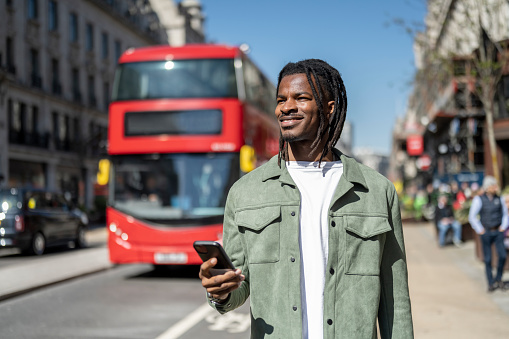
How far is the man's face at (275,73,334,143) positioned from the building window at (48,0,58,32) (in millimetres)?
37976

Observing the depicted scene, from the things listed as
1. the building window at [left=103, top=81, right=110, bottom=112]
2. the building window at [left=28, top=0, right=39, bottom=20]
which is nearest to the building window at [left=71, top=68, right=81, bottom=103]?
the building window at [left=103, top=81, right=110, bottom=112]

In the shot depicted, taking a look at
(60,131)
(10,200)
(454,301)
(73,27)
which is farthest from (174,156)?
(73,27)

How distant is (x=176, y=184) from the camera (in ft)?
37.1

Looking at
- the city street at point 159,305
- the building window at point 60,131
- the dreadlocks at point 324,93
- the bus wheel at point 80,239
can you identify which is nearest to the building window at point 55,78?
the building window at point 60,131

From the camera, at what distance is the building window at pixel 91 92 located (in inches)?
1704

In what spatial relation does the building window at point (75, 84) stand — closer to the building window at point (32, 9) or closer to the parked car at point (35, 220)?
the building window at point (32, 9)

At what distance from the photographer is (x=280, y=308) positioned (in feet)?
7.30

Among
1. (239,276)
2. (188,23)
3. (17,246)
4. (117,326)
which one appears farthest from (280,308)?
(188,23)

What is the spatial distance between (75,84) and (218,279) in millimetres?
41352

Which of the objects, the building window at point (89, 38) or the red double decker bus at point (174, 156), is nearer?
the red double decker bus at point (174, 156)

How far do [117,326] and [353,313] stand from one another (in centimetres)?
576

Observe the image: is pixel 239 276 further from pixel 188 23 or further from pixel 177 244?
pixel 188 23

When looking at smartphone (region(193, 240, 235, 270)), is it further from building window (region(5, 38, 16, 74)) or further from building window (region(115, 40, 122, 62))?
building window (region(115, 40, 122, 62))

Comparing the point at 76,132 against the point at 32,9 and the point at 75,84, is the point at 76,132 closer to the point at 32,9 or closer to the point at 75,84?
the point at 75,84
